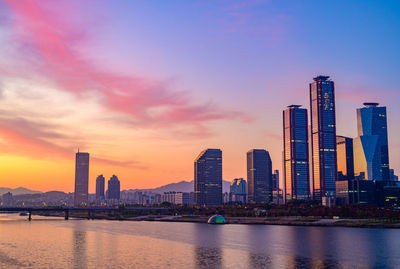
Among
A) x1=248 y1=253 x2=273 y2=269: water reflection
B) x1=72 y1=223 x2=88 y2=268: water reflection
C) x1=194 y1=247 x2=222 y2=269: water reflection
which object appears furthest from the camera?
x1=72 y1=223 x2=88 y2=268: water reflection

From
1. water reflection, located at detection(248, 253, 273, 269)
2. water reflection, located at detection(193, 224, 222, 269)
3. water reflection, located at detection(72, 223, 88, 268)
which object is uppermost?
water reflection, located at detection(248, 253, 273, 269)

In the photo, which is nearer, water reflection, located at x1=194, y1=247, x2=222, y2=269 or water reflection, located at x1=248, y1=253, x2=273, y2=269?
water reflection, located at x1=248, y1=253, x2=273, y2=269

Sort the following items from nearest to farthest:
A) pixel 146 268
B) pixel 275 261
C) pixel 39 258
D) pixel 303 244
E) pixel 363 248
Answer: pixel 146 268, pixel 275 261, pixel 39 258, pixel 363 248, pixel 303 244

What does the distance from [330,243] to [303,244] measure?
8.09m

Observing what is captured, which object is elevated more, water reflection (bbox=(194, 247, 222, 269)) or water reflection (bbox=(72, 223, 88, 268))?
water reflection (bbox=(194, 247, 222, 269))

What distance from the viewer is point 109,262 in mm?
91938

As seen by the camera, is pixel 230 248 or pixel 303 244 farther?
pixel 303 244

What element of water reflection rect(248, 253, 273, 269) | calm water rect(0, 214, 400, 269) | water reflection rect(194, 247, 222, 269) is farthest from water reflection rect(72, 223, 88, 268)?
water reflection rect(248, 253, 273, 269)

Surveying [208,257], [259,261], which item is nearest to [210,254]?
[208,257]

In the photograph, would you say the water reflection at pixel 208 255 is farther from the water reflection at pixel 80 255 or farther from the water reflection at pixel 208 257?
the water reflection at pixel 80 255

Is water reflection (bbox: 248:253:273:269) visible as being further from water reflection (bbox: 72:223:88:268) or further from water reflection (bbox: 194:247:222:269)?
water reflection (bbox: 72:223:88:268)

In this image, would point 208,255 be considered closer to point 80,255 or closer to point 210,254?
point 210,254

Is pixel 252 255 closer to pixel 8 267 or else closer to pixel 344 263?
pixel 344 263

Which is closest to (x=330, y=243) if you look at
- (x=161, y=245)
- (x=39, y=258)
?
(x=161, y=245)
